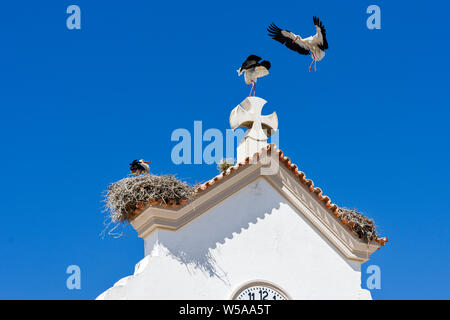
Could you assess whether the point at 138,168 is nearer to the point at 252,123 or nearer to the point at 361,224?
the point at 252,123

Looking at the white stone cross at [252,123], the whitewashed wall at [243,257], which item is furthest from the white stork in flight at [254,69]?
the whitewashed wall at [243,257]

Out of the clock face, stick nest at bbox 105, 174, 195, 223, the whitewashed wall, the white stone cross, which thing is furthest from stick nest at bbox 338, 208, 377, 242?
stick nest at bbox 105, 174, 195, 223

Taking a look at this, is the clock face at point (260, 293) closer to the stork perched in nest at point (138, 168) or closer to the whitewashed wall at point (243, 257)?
the whitewashed wall at point (243, 257)

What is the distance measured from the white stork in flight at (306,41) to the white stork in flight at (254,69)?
0.63m

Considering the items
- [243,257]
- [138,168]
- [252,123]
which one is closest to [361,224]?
[243,257]

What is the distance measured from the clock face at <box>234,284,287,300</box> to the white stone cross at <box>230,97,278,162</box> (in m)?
2.50

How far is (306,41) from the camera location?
16.6 metres

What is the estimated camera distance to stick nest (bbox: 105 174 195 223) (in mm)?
14055

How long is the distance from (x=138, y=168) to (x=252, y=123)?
2396 mm

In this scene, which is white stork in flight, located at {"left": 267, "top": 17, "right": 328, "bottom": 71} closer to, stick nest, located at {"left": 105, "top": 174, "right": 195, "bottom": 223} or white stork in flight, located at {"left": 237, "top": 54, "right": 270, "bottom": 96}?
white stork in flight, located at {"left": 237, "top": 54, "right": 270, "bottom": 96}

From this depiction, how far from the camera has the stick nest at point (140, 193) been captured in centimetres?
1405
